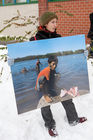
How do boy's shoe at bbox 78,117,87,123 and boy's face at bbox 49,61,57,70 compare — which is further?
boy's shoe at bbox 78,117,87,123

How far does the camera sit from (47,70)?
219 cm

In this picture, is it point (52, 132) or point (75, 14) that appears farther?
point (75, 14)

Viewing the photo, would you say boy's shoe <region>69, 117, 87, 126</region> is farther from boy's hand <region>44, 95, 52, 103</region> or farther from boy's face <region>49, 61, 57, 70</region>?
boy's face <region>49, 61, 57, 70</region>

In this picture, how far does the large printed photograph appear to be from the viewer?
6.66 ft

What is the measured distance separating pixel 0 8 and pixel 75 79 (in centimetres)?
808

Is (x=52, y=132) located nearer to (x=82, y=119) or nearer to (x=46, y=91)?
(x=82, y=119)

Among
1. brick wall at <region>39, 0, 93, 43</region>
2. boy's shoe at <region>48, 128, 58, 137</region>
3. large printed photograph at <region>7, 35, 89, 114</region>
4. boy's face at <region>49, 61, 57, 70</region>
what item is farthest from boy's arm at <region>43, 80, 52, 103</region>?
brick wall at <region>39, 0, 93, 43</region>

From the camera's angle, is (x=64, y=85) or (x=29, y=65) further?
(x=64, y=85)

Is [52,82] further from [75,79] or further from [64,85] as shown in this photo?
[75,79]

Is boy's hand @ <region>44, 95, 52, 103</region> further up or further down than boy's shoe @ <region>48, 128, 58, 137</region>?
further up

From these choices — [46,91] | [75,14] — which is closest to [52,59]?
[46,91]

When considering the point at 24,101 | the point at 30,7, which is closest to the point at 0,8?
the point at 30,7

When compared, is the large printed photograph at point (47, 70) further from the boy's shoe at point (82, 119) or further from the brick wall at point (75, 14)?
the brick wall at point (75, 14)

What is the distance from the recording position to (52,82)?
7.32 ft
